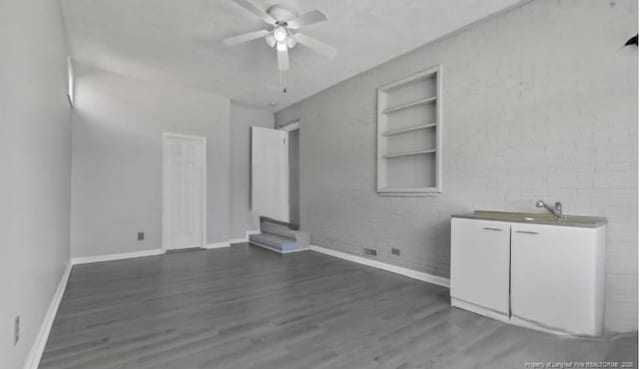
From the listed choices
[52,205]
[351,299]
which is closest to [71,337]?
[52,205]

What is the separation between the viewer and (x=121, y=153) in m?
4.82

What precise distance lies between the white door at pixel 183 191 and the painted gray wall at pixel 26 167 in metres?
2.55

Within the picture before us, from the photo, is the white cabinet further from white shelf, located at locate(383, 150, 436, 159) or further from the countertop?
white shelf, located at locate(383, 150, 436, 159)

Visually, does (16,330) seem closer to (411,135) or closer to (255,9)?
(255,9)

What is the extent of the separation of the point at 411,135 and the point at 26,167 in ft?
12.2

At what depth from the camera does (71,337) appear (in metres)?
2.27

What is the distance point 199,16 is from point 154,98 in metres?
2.55

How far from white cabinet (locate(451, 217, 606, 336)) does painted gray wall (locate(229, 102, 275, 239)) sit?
4430 millimetres

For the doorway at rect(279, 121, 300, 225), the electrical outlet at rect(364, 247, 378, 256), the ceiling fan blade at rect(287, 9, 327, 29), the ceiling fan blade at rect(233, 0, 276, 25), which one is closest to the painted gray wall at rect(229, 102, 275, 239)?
the doorway at rect(279, 121, 300, 225)

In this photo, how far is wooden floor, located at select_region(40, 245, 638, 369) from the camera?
200 cm

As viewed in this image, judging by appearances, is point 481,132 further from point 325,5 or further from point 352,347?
point 352,347

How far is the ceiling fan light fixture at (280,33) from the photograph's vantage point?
10.0 feet

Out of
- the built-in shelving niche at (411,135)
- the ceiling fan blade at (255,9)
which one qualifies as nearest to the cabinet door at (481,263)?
the built-in shelving niche at (411,135)

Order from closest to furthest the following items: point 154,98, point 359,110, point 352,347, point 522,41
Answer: point 352,347 → point 522,41 → point 359,110 → point 154,98
